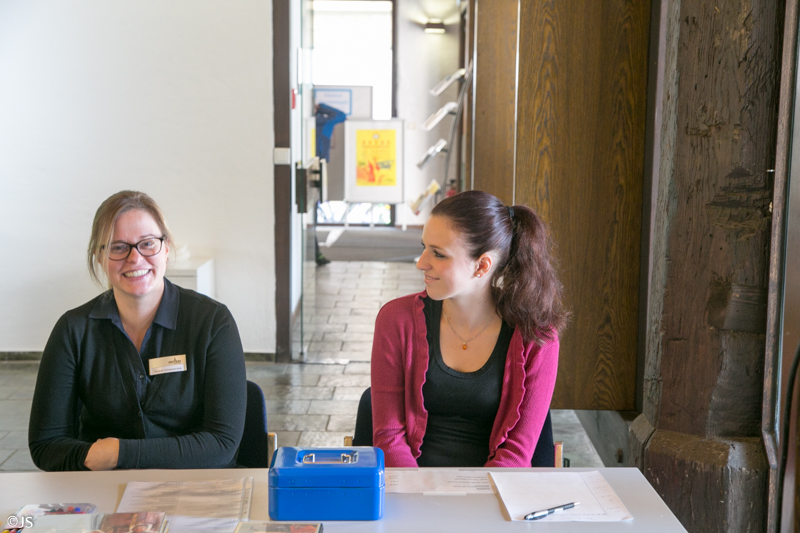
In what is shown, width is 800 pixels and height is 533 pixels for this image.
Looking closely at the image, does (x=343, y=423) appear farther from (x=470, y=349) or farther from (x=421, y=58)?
(x=421, y=58)

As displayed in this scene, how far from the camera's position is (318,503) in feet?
4.63

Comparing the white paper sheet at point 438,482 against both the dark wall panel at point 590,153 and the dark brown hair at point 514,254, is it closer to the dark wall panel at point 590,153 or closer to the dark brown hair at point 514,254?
the dark brown hair at point 514,254

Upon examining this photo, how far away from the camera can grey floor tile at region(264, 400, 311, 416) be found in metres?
4.11

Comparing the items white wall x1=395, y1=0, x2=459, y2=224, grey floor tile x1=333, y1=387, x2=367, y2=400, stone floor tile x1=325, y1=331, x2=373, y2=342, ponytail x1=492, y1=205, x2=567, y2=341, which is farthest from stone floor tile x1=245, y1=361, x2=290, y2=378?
white wall x1=395, y1=0, x2=459, y2=224

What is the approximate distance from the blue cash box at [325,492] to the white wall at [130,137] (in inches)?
140

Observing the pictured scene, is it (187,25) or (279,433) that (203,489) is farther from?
(187,25)

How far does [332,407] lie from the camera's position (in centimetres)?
419

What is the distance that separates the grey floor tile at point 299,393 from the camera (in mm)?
4332

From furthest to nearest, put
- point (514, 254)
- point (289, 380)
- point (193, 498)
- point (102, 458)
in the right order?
point (289, 380)
point (514, 254)
point (102, 458)
point (193, 498)

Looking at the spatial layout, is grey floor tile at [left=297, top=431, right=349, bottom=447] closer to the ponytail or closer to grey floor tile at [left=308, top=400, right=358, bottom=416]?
grey floor tile at [left=308, top=400, right=358, bottom=416]

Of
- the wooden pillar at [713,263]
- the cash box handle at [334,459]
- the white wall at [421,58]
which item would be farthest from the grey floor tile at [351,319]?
the white wall at [421,58]

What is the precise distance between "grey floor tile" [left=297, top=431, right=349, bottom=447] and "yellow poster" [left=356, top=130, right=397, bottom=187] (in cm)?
Result: 587

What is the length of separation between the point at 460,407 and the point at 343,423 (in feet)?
6.65

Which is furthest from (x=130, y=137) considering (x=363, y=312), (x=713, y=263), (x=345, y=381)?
(x=713, y=263)
